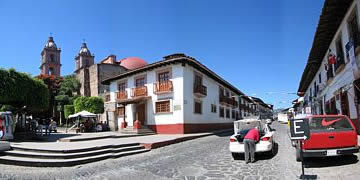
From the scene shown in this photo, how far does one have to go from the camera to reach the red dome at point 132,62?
45.9 meters

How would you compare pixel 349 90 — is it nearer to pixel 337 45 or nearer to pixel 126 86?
pixel 337 45

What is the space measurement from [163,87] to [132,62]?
26586mm

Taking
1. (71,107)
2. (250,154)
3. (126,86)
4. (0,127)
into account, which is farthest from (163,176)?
(71,107)

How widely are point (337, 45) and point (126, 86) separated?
732 inches

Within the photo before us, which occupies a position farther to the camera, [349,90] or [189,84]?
[189,84]

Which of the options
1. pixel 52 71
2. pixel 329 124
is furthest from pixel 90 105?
pixel 52 71

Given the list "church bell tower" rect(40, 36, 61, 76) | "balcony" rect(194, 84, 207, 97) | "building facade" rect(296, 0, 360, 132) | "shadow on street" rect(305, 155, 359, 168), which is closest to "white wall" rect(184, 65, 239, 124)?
"balcony" rect(194, 84, 207, 97)

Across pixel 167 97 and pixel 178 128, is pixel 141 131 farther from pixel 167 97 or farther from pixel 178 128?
pixel 167 97

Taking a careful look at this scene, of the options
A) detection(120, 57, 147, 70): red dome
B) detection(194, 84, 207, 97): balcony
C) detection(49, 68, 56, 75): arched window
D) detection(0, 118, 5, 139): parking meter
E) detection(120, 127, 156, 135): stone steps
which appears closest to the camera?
detection(0, 118, 5, 139): parking meter

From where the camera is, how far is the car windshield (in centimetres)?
739

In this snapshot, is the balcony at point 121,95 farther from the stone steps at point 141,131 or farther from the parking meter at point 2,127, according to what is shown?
the parking meter at point 2,127

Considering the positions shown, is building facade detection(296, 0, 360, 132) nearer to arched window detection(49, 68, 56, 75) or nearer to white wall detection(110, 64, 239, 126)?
white wall detection(110, 64, 239, 126)

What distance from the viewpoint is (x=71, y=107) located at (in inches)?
1544

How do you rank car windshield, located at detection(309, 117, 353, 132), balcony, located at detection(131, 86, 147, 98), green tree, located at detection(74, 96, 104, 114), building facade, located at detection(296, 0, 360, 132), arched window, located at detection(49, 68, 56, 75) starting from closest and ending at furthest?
car windshield, located at detection(309, 117, 353, 132)
building facade, located at detection(296, 0, 360, 132)
balcony, located at detection(131, 86, 147, 98)
green tree, located at detection(74, 96, 104, 114)
arched window, located at detection(49, 68, 56, 75)
